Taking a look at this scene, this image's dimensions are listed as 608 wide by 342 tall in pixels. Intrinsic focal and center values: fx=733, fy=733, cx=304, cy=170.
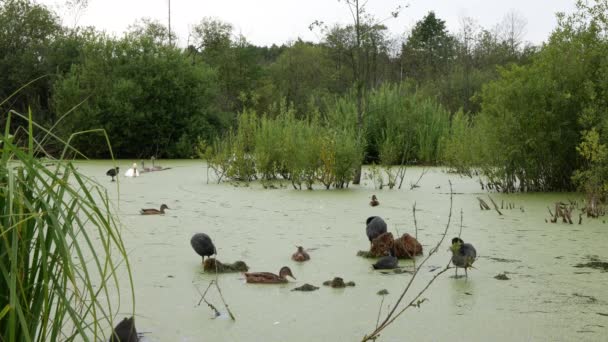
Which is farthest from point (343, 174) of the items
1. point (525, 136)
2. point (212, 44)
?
point (212, 44)

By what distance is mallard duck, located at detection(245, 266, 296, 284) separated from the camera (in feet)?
10.9

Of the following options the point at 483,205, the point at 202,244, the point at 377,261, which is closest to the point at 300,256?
the point at 377,261

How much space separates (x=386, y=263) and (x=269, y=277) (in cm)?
62

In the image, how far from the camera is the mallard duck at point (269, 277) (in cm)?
332

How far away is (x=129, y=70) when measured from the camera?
53.1 feet

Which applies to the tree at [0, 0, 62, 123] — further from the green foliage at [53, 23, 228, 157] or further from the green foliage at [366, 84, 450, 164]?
the green foliage at [366, 84, 450, 164]

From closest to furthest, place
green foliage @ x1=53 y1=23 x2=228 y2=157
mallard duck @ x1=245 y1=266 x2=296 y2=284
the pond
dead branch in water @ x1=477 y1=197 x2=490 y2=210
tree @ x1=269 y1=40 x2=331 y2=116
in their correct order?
the pond
mallard duck @ x1=245 y1=266 x2=296 y2=284
dead branch in water @ x1=477 y1=197 x2=490 y2=210
green foliage @ x1=53 y1=23 x2=228 y2=157
tree @ x1=269 y1=40 x2=331 y2=116

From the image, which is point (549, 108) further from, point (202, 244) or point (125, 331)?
point (125, 331)

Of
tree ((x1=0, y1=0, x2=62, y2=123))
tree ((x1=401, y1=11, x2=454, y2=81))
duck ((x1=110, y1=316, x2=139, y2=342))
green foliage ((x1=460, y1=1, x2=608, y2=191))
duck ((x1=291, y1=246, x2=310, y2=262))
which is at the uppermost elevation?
tree ((x1=401, y1=11, x2=454, y2=81))

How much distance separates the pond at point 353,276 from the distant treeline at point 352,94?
1.02 metres

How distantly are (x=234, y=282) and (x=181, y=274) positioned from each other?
327 millimetres

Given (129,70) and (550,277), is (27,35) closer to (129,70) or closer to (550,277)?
(129,70)

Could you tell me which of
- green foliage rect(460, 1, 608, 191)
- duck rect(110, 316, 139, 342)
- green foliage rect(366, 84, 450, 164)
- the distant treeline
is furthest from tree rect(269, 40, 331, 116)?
duck rect(110, 316, 139, 342)

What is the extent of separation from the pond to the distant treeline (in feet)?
3.33
